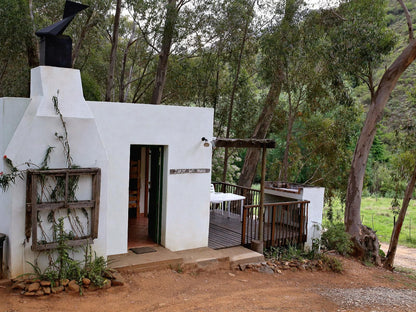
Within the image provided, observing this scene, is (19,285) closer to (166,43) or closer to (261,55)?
(166,43)

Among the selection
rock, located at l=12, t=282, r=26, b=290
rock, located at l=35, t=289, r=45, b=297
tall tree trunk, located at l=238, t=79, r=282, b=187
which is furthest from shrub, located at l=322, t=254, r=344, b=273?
tall tree trunk, located at l=238, t=79, r=282, b=187

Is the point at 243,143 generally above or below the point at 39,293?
above

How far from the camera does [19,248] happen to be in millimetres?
5789

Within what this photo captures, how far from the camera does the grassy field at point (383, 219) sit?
68.0 feet

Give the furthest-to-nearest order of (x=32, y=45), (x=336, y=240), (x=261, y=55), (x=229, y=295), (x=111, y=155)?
(x=261, y=55) < (x=32, y=45) < (x=336, y=240) < (x=111, y=155) < (x=229, y=295)

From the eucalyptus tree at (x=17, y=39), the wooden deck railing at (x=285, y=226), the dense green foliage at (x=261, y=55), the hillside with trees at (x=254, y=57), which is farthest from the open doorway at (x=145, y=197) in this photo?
the eucalyptus tree at (x=17, y=39)

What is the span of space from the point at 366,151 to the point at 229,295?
7991 mm

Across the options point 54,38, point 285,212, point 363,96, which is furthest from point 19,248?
point 363,96

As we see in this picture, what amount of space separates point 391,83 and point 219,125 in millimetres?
7151

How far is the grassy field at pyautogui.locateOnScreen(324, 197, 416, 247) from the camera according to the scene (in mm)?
20719

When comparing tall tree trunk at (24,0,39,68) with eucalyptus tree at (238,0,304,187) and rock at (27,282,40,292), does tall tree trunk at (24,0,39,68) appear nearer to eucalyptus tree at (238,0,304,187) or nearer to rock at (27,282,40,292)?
eucalyptus tree at (238,0,304,187)

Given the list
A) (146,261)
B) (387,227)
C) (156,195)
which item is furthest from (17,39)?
(387,227)

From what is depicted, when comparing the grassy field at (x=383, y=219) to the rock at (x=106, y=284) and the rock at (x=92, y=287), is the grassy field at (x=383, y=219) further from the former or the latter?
the rock at (x=92, y=287)

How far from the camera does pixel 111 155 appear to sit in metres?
6.99
